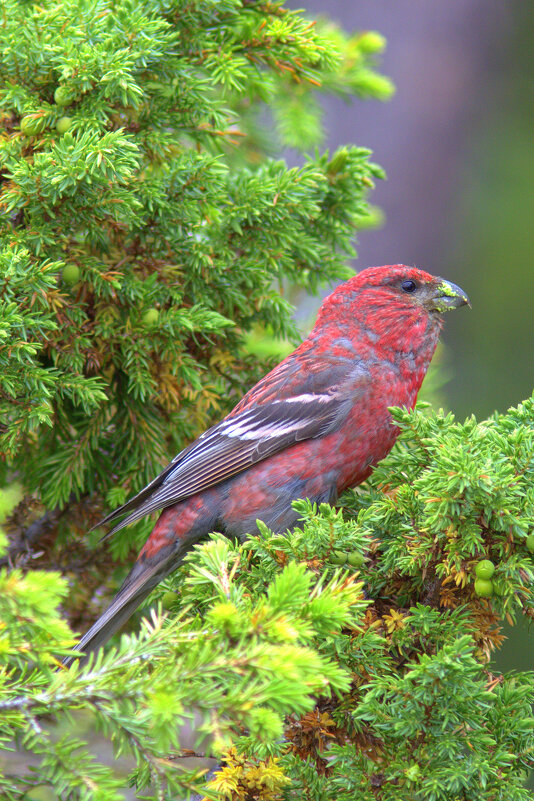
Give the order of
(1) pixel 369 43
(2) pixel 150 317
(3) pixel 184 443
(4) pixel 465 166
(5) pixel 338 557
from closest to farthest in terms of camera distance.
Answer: (5) pixel 338 557, (2) pixel 150 317, (3) pixel 184 443, (1) pixel 369 43, (4) pixel 465 166

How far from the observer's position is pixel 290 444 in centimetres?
313

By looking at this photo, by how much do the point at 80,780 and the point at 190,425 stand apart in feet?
6.11

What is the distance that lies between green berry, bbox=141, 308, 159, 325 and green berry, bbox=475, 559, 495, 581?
4.89 feet

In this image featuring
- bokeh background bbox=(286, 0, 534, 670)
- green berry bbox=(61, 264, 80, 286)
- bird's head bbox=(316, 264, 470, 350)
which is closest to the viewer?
green berry bbox=(61, 264, 80, 286)

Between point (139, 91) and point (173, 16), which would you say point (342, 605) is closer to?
Result: point (139, 91)

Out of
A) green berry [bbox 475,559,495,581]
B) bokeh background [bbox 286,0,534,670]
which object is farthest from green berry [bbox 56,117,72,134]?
bokeh background [bbox 286,0,534,670]

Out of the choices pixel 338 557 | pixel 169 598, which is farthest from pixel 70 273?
pixel 338 557

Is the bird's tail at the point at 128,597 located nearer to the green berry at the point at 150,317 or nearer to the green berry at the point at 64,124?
the green berry at the point at 150,317

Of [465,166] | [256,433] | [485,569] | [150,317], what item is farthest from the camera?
[465,166]

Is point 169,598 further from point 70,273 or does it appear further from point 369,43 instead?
point 369,43

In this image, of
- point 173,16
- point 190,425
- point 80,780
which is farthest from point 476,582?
point 173,16

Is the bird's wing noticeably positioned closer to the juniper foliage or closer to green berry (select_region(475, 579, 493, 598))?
the juniper foliage

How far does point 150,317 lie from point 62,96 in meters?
0.79

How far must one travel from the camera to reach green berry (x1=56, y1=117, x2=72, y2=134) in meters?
2.61
